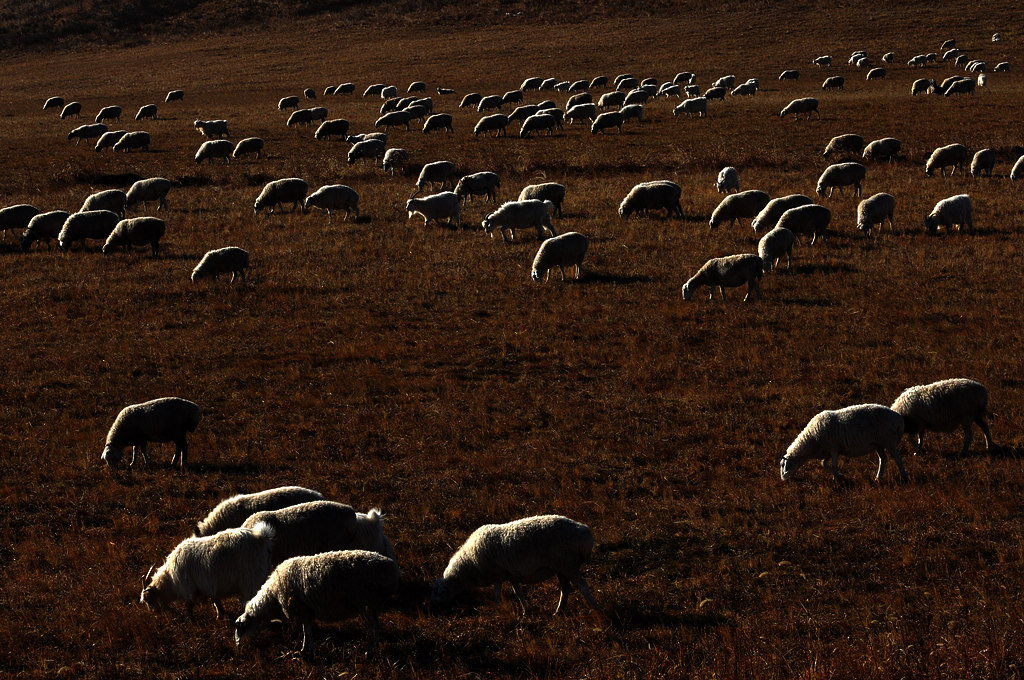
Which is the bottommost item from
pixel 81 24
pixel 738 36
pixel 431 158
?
pixel 431 158

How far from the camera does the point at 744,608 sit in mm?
8500

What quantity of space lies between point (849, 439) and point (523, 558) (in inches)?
199

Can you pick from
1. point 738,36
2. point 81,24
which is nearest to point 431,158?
point 738,36

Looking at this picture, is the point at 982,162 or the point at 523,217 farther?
the point at 982,162

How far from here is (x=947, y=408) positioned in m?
12.2

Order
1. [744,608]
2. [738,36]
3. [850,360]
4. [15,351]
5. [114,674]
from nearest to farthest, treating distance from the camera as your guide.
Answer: [114,674], [744,608], [850,360], [15,351], [738,36]

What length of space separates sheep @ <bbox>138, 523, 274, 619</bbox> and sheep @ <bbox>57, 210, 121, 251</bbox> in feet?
63.2

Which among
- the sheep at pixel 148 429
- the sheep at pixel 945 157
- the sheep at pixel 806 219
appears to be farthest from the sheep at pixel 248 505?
the sheep at pixel 945 157

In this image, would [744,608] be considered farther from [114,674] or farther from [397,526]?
[114,674]

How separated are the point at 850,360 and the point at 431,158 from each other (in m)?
25.6

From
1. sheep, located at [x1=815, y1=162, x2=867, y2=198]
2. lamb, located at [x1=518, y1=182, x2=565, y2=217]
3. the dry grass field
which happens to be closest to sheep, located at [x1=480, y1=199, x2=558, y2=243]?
the dry grass field

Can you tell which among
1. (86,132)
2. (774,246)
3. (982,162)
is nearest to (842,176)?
(982,162)

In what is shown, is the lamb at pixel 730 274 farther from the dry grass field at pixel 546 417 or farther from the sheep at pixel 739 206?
the sheep at pixel 739 206

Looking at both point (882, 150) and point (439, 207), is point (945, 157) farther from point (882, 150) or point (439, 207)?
point (439, 207)
